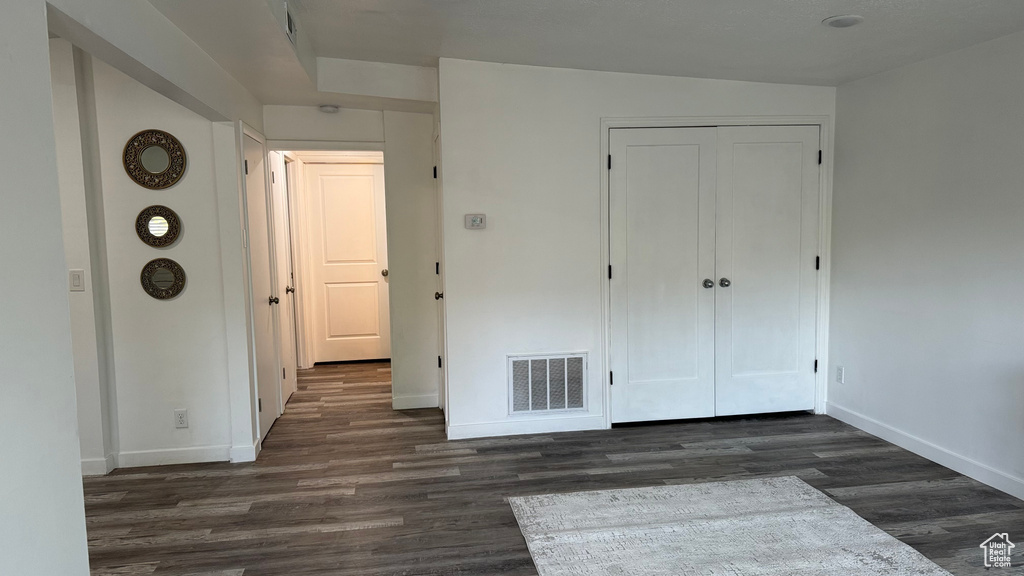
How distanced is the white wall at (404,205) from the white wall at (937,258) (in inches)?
119

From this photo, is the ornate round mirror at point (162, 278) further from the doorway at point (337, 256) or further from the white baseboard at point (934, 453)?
the white baseboard at point (934, 453)

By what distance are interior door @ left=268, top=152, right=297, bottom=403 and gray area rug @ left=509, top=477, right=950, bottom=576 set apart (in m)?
2.76

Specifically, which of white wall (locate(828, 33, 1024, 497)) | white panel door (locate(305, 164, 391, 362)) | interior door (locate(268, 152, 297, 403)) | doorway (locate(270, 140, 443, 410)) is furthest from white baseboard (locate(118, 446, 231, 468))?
white wall (locate(828, 33, 1024, 497))

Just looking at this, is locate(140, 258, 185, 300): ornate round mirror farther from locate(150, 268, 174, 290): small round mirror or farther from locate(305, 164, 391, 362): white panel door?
locate(305, 164, 391, 362): white panel door

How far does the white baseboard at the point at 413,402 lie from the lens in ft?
15.5

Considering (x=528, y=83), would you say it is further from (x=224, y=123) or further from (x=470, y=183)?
(x=224, y=123)

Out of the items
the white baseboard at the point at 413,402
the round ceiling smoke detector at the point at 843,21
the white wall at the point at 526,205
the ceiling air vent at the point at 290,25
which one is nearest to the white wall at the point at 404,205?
the white baseboard at the point at 413,402

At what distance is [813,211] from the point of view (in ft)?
13.9

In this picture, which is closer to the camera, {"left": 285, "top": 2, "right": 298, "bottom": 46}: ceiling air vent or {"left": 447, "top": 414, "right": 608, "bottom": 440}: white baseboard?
{"left": 285, "top": 2, "right": 298, "bottom": 46}: ceiling air vent

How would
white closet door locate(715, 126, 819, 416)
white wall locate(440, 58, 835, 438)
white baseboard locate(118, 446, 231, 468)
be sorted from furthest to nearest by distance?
white closet door locate(715, 126, 819, 416) → white wall locate(440, 58, 835, 438) → white baseboard locate(118, 446, 231, 468)

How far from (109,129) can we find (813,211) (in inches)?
180

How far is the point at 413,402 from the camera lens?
15.6ft

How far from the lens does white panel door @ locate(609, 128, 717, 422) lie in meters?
4.05

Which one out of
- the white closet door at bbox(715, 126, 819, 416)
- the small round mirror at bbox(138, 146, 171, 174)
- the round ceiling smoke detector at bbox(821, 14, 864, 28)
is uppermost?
the round ceiling smoke detector at bbox(821, 14, 864, 28)
